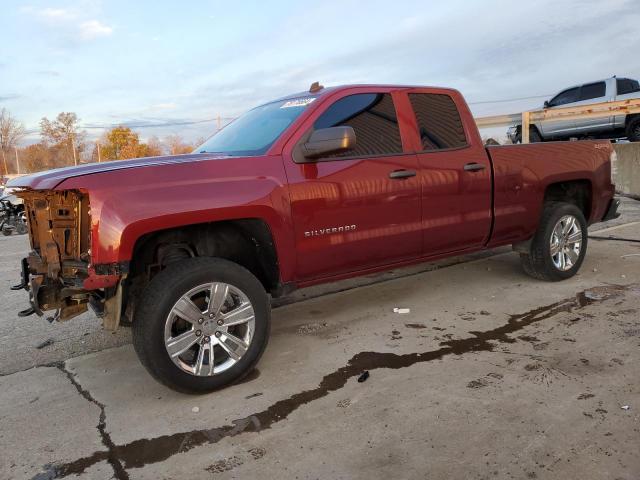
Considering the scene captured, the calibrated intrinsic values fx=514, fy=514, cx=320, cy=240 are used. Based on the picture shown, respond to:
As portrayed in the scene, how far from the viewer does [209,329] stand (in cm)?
328

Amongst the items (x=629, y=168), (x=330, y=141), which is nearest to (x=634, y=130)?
(x=629, y=168)

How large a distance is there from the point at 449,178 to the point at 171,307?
2.62 meters

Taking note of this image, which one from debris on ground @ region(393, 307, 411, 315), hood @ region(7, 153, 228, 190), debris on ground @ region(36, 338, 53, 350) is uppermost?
hood @ region(7, 153, 228, 190)

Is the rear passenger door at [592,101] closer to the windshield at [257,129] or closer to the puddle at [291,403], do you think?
the puddle at [291,403]

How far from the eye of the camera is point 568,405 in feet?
9.61

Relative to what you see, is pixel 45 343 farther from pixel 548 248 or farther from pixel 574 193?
pixel 574 193

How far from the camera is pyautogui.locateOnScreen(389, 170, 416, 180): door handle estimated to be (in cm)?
410

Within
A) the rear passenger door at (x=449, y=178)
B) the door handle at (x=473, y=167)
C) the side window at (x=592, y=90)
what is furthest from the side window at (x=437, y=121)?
the side window at (x=592, y=90)

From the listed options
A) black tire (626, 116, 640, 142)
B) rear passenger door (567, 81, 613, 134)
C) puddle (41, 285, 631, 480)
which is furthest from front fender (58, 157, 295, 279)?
rear passenger door (567, 81, 613, 134)

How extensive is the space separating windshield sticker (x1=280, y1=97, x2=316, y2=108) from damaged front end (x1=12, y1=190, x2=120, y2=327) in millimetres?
1785

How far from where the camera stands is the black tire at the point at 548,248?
5254 millimetres

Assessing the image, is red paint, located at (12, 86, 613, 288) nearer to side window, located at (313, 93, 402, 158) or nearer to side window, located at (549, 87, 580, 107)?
side window, located at (313, 93, 402, 158)

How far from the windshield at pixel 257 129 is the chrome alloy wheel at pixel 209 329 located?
Result: 1070 millimetres

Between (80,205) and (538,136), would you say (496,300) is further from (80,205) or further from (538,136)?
(538,136)
